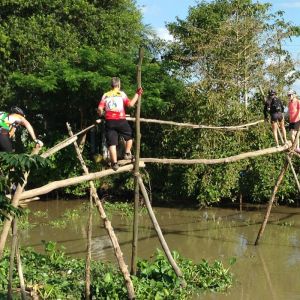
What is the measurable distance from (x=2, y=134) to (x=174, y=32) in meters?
10.9

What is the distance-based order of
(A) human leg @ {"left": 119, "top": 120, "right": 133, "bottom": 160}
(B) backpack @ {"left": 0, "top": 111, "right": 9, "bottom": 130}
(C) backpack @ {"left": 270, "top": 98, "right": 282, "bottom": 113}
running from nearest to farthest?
(B) backpack @ {"left": 0, "top": 111, "right": 9, "bottom": 130} < (A) human leg @ {"left": 119, "top": 120, "right": 133, "bottom": 160} < (C) backpack @ {"left": 270, "top": 98, "right": 282, "bottom": 113}

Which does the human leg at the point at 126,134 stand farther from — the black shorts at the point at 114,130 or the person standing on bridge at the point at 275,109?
the person standing on bridge at the point at 275,109

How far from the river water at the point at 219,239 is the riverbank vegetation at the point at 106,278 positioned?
0.34 meters

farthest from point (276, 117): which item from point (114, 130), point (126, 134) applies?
point (114, 130)

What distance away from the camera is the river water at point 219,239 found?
27.3ft

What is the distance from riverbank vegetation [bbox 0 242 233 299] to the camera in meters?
6.77

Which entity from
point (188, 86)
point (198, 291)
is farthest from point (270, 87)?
point (198, 291)

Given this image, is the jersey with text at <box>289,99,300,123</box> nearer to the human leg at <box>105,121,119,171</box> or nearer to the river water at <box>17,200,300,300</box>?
the river water at <box>17,200,300,300</box>

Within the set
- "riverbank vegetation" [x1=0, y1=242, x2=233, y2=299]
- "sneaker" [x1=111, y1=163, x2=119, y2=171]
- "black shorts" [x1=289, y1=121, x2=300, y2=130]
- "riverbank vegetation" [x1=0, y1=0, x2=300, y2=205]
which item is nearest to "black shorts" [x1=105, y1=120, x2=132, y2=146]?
"sneaker" [x1=111, y1=163, x2=119, y2=171]

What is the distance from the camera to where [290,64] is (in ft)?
48.6

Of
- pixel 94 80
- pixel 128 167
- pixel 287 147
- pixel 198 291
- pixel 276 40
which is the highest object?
pixel 276 40

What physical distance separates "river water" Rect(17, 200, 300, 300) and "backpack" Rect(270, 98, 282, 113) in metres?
2.68

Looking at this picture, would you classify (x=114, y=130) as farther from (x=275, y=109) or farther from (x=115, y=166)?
(x=275, y=109)

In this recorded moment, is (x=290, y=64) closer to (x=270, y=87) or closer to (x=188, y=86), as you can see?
(x=270, y=87)
